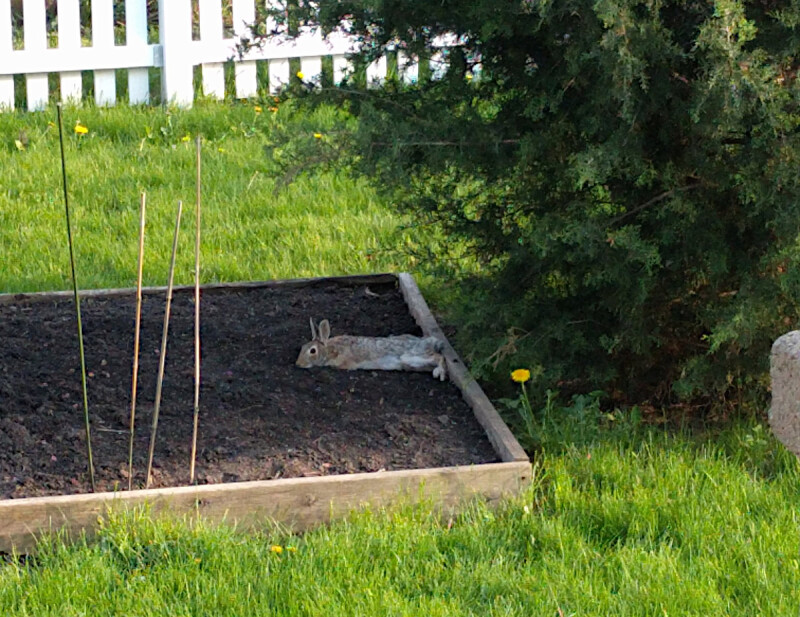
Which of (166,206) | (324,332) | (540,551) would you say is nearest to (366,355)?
(324,332)

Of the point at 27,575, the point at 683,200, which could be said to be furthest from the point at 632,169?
the point at 27,575

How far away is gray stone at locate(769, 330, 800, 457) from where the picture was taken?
2.86m

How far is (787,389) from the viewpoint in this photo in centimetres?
292

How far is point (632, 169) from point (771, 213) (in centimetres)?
48

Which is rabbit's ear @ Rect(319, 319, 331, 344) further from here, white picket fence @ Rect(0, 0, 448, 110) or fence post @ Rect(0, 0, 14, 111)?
fence post @ Rect(0, 0, 14, 111)

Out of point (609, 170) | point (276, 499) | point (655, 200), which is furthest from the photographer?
point (655, 200)

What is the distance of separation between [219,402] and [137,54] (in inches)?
189

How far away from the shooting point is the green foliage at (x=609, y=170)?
3.62 metres

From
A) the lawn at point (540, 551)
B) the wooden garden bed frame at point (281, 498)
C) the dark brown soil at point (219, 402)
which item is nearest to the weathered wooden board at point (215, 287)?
the dark brown soil at point (219, 402)

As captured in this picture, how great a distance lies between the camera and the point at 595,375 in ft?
13.8

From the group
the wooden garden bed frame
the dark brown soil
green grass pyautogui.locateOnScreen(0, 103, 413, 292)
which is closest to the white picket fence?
green grass pyautogui.locateOnScreen(0, 103, 413, 292)

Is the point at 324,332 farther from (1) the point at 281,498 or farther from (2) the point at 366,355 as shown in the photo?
(1) the point at 281,498

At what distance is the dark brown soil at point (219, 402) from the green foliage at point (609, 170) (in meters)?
0.44

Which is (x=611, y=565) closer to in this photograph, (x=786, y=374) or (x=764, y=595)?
(x=764, y=595)
